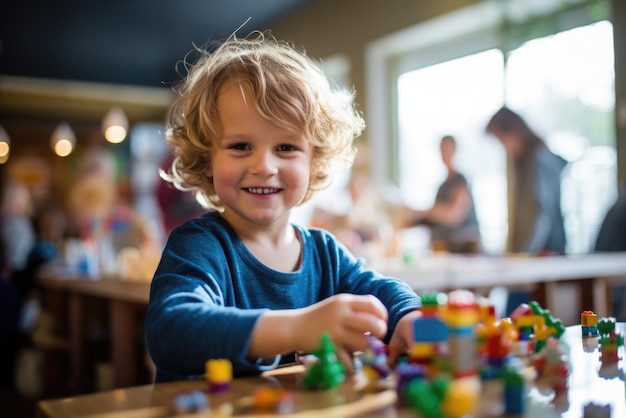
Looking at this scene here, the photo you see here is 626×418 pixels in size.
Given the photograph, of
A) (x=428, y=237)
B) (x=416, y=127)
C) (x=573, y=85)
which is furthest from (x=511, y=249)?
(x=416, y=127)

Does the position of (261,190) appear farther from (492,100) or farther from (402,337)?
(492,100)

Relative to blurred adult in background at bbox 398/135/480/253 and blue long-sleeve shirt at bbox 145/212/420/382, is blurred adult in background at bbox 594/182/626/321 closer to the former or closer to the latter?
blurred adult in background at bbox 398/135/480/253

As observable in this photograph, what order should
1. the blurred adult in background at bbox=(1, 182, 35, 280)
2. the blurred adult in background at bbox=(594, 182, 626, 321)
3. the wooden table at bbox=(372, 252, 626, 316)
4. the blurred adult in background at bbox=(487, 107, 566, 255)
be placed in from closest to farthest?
the wooden table at bbox=(372, 252, 626, 316) → the blurred adult in background at bbox=(594, 182, 626, 321) → the blurred adult in background at bbox=(487, 107, 566, 255) → the blurred adult in background at bbox=(1, 182, 35, 280)

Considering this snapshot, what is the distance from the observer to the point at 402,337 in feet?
2.21

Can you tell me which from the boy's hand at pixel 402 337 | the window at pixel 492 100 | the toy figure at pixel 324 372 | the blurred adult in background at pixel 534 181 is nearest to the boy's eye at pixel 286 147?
the boy's hand at pixel 402 337

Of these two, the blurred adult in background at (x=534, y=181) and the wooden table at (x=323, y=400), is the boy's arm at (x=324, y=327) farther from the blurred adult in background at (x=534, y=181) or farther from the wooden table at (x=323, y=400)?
the blurred adult in background at (x=534, y=181)

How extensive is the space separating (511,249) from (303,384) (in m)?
3.17

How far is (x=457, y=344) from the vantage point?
457 millimetres

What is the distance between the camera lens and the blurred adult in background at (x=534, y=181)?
2.99 metres

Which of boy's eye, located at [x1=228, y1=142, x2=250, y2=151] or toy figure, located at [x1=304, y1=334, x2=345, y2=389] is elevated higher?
boy's eye, located at [x1=228, y1=142, x2=250, y2=151]

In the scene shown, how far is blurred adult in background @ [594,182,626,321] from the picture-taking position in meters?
2.77

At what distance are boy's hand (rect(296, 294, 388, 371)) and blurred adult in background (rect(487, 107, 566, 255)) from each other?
8.45ft

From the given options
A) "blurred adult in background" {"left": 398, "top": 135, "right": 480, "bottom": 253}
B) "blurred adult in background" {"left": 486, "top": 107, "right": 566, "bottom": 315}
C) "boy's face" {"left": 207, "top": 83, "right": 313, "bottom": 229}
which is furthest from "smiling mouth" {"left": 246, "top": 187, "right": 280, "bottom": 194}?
"blurred adult in background" {"left": 398, "top": 135, "right": 480, "bottom": 253}

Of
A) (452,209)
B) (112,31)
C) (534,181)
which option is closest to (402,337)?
(534,181)
